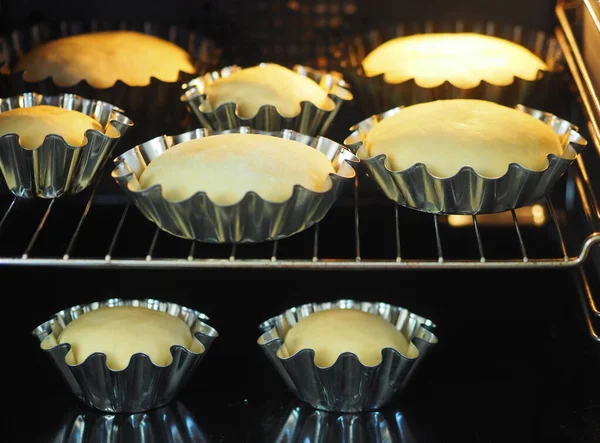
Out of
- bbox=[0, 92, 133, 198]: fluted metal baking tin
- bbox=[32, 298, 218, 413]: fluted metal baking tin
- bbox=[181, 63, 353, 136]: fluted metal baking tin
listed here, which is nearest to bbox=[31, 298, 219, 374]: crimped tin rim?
bbox=[32, 298, 218, 413]: fluted metal baking tin

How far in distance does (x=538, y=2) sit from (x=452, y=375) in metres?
0.83

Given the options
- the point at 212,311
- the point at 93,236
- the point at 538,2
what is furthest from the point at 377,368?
the point at 538,2

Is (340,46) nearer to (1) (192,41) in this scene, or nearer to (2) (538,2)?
(1) (192,41)

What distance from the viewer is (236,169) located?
1.29m

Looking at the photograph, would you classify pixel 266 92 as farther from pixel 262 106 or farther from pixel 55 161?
pixel 55 161

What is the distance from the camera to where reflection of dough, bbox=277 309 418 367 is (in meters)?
1.41

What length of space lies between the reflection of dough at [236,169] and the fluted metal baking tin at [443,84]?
378mm

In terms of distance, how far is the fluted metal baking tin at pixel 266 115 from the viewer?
5.27 ft

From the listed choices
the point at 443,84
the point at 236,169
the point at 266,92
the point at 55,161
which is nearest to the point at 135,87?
the point at 266,92

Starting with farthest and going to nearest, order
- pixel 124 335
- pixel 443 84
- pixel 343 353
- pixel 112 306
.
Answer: pixel 443 84 < pixel 112 306 < pixel 124 335 < pixel 343 353

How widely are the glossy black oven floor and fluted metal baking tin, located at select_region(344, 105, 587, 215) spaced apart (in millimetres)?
335

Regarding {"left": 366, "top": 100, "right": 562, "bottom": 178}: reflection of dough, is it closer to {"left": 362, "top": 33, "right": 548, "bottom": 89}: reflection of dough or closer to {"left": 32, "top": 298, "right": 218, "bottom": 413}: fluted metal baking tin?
{"left": 362, "top": 33, "right": 548, "bottom": 89}: reflection of dough

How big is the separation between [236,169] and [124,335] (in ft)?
1.11

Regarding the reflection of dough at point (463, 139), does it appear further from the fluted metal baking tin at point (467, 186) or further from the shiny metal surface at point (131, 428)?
the shiny metal surface at point (131, 428)
